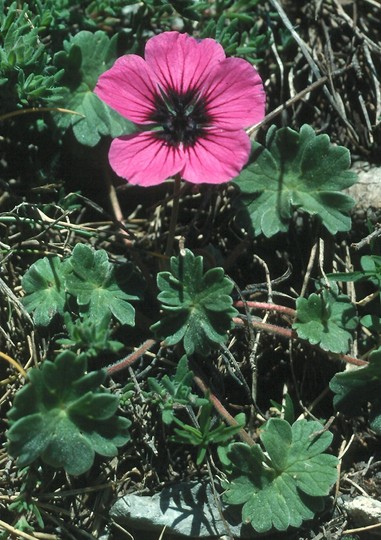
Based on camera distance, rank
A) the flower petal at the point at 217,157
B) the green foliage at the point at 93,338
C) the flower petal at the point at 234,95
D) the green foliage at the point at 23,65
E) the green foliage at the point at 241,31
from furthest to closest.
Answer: the green foliage at the point at 241,31, the green foliage at the point at 23,65, the flower petal at the point at 234,95, the flower petal at the point at 217,157, the green foliage at the point at 93,338

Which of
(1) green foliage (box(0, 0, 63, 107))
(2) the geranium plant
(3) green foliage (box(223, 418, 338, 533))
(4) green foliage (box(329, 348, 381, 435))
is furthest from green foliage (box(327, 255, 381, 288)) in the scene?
(1) green foliage (box(0, 0, 63, 107))

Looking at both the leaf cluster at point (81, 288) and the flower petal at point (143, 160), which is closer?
the flower petal at point (143, 160)

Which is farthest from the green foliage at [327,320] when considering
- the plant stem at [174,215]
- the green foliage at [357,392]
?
the plant stem at [174,215]

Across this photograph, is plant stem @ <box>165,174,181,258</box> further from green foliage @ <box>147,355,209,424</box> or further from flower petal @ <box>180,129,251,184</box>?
green foliage @ <box>147,355,209,424</box>

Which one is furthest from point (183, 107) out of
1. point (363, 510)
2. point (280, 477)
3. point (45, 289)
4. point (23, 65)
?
point (363, 510)

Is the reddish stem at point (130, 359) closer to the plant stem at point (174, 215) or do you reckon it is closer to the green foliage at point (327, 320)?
the plant stem at point (174, 215)

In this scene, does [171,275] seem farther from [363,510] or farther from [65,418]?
[363,510]
